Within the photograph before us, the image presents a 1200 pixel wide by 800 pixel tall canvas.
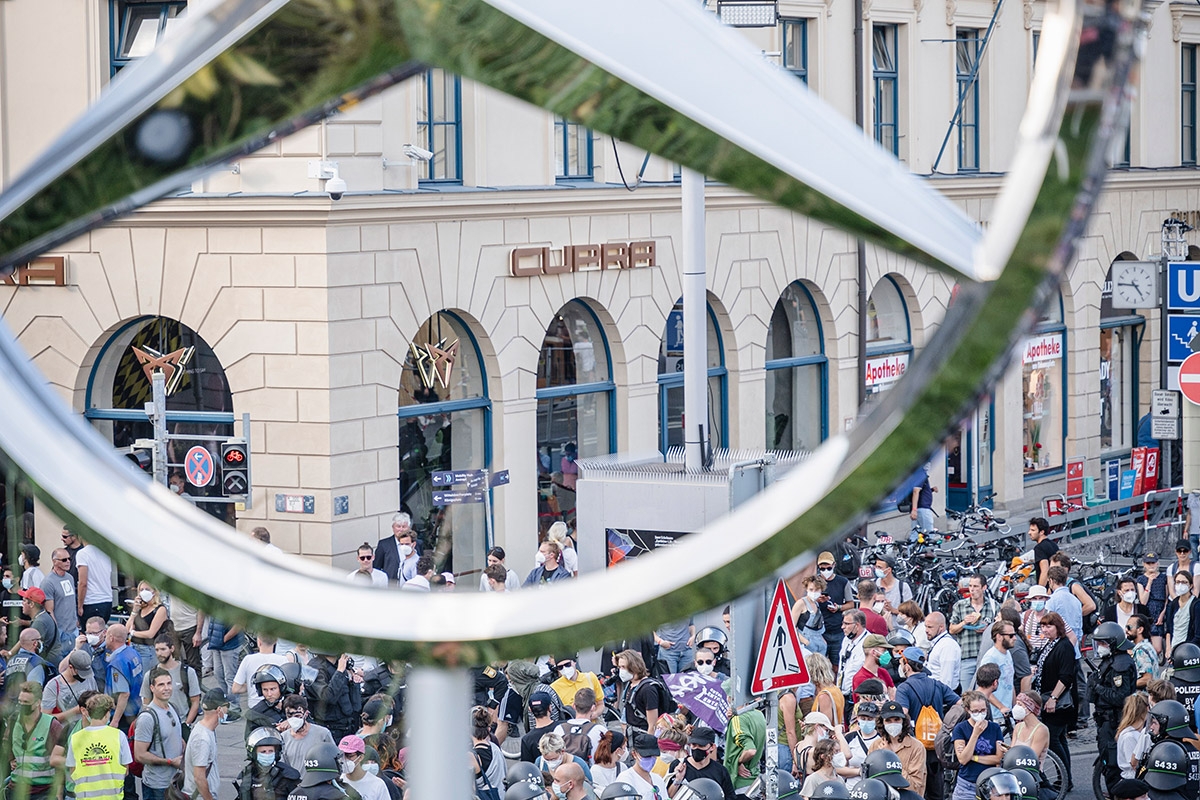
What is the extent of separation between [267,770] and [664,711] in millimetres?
2803

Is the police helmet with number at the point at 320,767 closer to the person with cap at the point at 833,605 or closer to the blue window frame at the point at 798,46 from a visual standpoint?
the person with cap at the point at 833,605

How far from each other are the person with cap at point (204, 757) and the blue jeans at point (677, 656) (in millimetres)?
4709

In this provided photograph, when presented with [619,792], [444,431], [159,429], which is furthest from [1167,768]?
[444,431]

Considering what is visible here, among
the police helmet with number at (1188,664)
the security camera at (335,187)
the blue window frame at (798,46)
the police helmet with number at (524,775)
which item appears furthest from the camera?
the blue window frame at (798,46)

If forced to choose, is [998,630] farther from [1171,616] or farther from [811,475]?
[811,475]

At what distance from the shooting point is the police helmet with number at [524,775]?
9.55 metres

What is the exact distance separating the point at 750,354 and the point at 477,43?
23313 mm

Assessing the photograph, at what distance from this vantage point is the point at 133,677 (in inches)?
526

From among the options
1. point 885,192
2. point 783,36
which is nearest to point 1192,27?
point 783,36

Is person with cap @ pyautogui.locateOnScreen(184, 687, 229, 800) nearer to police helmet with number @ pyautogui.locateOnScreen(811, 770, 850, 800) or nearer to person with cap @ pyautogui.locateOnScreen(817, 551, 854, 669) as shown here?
police helmet with number @ pyautogui.locateOnScreen(811, 770, 850, 800)

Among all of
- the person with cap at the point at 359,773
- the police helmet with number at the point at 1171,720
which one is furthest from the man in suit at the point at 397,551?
the police helmet with number at the point at 1171,720

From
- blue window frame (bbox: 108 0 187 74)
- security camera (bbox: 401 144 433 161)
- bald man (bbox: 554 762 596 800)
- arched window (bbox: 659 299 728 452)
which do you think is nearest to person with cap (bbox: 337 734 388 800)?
bald man (bbox: 554 762 596 800)

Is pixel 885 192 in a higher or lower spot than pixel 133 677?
higher

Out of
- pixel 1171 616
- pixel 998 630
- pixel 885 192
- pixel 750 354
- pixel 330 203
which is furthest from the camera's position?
pixel 750 354
